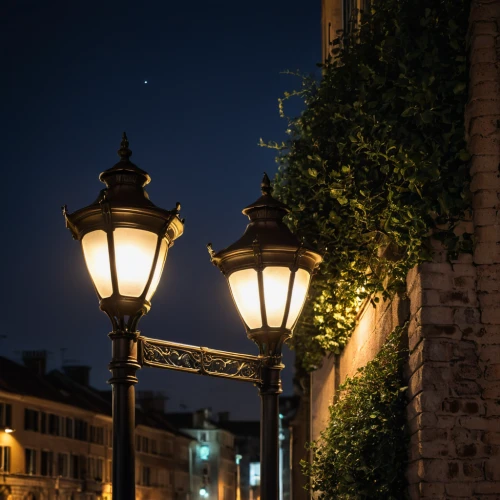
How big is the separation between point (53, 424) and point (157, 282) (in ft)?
140

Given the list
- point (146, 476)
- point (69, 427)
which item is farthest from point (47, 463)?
point (146, 476)

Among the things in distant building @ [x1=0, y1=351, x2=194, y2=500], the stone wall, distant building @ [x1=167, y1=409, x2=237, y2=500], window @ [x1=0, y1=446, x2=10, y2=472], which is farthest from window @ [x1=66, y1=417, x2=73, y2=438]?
distant building @ [x1=167, y1=409, x2=237, y2=500]

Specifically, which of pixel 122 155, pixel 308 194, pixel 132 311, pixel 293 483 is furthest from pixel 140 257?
pixel 293 483

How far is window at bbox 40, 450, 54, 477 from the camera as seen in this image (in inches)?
1735

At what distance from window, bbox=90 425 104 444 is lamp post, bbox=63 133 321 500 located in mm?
46559

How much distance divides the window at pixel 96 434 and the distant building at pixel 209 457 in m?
32.1

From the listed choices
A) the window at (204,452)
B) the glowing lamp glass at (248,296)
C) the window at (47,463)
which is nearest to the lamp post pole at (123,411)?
the glowing lamp glass at (248,296)

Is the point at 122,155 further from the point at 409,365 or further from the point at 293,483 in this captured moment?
the point at 293,483

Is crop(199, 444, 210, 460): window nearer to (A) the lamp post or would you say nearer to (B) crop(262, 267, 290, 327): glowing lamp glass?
(A) the lamp post

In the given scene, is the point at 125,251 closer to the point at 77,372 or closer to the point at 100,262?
the point at 100,262

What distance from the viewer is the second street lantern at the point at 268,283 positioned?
5.55m

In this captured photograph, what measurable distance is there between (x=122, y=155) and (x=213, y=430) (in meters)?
84.7

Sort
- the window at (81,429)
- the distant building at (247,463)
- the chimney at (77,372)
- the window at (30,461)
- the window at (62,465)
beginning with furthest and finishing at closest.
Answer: the distant building at (247,463), the chimney at (77,372), the window at (81,429), the window at (62,465), the window at (30,461)

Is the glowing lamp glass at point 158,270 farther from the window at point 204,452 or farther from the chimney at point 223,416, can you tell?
the chimney at point 223,416
